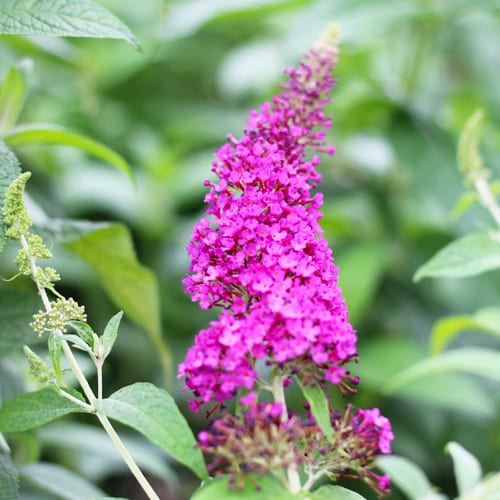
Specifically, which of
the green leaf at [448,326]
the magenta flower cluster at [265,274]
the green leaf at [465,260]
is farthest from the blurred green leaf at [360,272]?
the magenta flower cluster at [265,274]

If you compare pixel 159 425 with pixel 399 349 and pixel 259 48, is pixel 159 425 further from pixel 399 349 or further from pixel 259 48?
pixel 259 48

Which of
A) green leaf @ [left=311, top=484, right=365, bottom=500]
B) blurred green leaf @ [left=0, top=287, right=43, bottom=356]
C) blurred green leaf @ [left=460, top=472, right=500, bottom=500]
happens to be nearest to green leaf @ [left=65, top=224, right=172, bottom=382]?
blurred green leaf @ [left=0, top=287, right=43, bottom=356]

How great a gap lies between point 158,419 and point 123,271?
0.60 meters

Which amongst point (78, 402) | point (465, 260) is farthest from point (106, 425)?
point (465, 260)

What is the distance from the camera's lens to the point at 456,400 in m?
2.11

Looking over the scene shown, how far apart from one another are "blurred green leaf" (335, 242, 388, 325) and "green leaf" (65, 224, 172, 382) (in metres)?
0.70

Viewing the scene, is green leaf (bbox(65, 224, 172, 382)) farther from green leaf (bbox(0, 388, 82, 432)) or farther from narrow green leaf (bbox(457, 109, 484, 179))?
narrow green leaf (bbox(457, 109, 484, 179))

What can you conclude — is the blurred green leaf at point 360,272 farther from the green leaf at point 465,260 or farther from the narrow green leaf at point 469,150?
the green leaf at point 465,260

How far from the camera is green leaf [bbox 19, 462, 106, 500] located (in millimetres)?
1368

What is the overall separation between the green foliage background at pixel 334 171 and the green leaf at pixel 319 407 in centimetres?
77

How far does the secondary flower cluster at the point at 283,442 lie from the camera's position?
2.72 ft

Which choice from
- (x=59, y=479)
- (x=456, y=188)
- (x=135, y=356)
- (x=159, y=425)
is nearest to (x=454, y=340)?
(x=456, y=188)

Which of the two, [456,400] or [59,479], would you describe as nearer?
[59,479]

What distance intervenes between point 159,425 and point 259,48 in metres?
2.34
